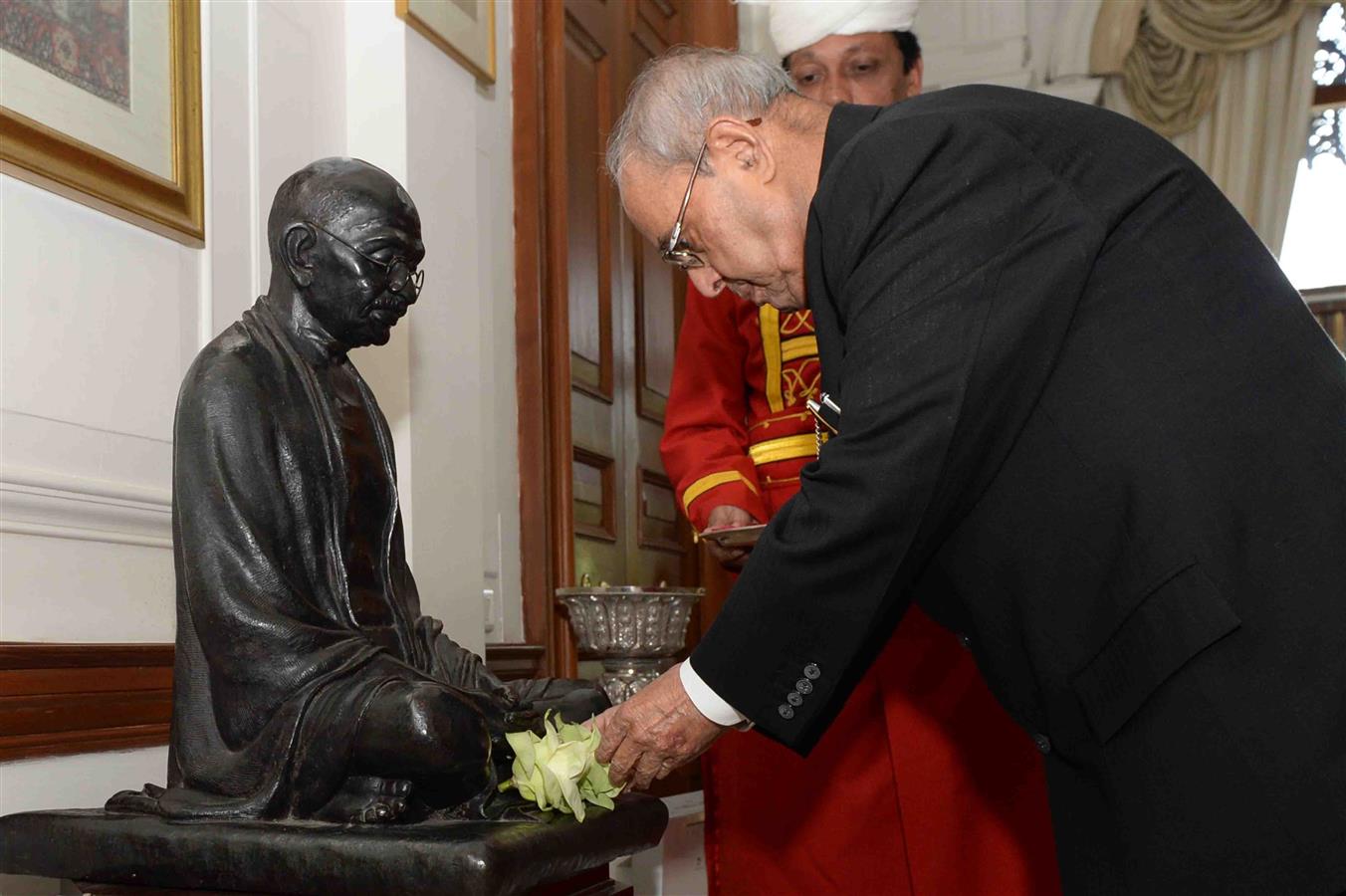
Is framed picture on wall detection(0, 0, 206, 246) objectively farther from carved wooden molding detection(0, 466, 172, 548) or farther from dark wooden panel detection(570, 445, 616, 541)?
dark wooden panel detection(570, 445, 616, 541)

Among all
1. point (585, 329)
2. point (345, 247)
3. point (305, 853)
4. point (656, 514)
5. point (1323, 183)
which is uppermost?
point (1323, 183)

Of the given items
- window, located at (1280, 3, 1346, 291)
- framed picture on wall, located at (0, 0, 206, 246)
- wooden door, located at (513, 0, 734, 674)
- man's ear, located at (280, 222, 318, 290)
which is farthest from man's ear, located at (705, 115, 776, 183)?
window, located at (1280, 3, 1346, 291)

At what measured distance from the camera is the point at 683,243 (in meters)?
1.96

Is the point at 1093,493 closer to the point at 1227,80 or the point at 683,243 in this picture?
the point at 683,243

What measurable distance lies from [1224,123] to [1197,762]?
16.9 ft

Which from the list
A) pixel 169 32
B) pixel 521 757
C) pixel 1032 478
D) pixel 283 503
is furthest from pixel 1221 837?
pixel 169 32

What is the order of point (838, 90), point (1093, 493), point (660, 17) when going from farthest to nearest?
point (660, 17) → point (838, 90) → point (1093, 493)

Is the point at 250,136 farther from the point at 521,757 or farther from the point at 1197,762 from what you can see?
the point at 1197,762

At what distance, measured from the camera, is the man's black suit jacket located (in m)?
1.50

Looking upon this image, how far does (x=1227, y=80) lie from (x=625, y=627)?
4156 mm

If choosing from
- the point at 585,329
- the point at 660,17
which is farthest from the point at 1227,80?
the point at 585,329

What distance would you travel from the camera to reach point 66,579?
227 cm

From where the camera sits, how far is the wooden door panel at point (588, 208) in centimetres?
419

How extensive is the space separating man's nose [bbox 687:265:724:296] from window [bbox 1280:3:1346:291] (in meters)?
4.82
